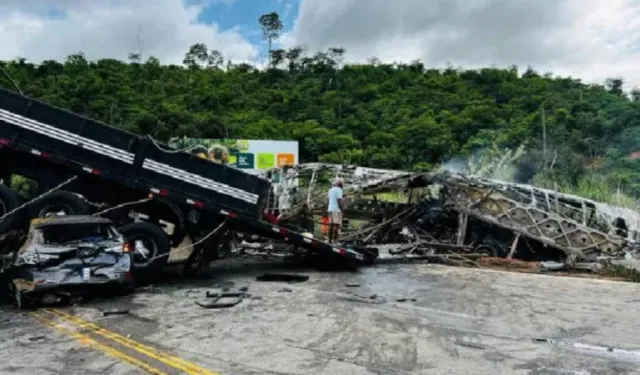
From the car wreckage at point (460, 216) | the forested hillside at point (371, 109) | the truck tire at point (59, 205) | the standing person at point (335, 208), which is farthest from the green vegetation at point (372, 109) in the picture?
the truck tire at point (59, 205)

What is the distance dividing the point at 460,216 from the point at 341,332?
401 inches

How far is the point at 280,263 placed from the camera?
15344 mm

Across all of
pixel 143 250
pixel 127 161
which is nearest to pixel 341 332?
pixel 143 250

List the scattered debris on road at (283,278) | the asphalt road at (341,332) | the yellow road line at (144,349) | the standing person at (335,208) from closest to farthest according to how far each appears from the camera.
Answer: the yellow road line at (144,349)
the asphalt road at (341,332)
the scattered debris on road at (283,278)
the standing person at (335,208)

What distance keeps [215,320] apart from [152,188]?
15.1 feet

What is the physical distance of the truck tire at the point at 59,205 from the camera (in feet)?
38.3

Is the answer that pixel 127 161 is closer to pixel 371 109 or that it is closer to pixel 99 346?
pixel 99 346

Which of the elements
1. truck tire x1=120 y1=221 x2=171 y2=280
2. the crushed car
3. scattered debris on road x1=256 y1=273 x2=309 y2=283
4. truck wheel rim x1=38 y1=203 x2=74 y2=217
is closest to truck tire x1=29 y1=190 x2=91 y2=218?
truck wheel rim x1=38 y1=203 x2=74 y2=217

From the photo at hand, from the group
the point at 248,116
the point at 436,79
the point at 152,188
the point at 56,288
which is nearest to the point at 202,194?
the point at 152,188

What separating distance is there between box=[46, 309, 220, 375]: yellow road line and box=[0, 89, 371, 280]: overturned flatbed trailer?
3.50m

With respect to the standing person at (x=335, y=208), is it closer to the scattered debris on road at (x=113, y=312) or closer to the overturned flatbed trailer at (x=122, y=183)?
the overturned flatbed trailer at (x=122, y=183)

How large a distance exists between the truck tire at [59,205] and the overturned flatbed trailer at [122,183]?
2cm

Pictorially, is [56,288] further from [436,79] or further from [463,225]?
[436,79]

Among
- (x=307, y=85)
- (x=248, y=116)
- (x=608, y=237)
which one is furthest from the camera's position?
(x=307, y=85)
